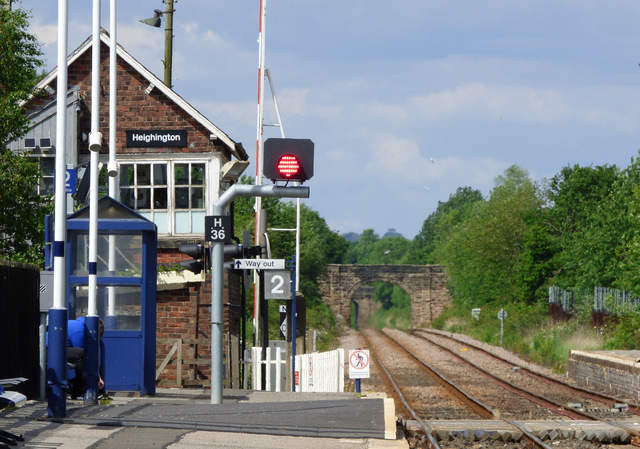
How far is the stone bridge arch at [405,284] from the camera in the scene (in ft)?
291

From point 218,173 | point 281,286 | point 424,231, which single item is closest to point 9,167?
point 281,286

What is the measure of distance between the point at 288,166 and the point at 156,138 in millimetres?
11958

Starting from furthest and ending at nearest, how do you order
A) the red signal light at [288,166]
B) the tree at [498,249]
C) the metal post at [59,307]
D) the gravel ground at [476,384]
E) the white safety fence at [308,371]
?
the tree at [498,249]
the white safety fence at [308,371]
the gravel ground at [476,384]
the red signal light at [288,166]
the metal post at [59,307]

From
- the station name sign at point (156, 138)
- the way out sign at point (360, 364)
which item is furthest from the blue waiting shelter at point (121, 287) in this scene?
the station name sign at point (156, 138)

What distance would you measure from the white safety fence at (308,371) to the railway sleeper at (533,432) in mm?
3133

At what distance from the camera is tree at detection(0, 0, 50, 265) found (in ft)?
55.8

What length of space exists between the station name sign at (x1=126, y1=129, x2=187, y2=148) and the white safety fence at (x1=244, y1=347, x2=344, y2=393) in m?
5.87

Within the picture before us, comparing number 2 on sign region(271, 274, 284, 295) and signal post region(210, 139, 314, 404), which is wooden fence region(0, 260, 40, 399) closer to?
signal post region(210, 139, 314, 404)

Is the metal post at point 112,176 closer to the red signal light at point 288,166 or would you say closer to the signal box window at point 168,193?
the red signal light at point 288,166

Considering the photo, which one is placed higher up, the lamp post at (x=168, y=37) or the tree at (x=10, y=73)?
the lamp post at (x=168, y=37)

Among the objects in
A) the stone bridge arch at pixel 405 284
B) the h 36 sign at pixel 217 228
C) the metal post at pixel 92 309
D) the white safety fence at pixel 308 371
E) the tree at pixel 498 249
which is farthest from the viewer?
the stone bridge arch at pixel 405 284

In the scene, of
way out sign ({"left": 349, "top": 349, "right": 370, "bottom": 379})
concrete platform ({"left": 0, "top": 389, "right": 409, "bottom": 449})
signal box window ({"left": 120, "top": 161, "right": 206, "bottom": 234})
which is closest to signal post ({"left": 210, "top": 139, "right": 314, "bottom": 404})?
concrete platform ({"left": 0, "top": 389, "right": 409, "bottom": 449})

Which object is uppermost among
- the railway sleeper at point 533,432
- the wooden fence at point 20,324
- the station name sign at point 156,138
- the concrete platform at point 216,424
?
the station name sign at point 156,138

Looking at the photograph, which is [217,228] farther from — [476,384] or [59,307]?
[476,384]
